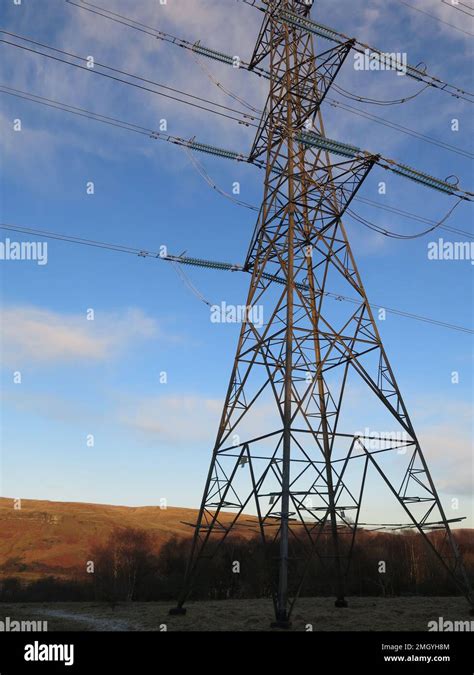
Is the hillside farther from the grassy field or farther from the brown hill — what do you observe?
the grassy field

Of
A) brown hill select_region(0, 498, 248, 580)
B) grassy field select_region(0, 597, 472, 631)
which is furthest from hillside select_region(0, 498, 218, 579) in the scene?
grassy field select_region(0, 597, 472, 631)

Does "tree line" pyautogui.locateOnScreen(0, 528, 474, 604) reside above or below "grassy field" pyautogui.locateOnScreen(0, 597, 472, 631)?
below

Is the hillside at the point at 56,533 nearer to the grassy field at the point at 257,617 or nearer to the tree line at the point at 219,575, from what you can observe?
the tree line at the point at 219,575

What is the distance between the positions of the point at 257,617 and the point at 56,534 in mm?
49501

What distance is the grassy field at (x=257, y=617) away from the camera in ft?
57.5

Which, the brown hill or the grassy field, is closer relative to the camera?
the grassy field

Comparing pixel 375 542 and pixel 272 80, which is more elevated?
pixel 272 80

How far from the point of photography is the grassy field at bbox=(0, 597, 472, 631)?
17.5 m

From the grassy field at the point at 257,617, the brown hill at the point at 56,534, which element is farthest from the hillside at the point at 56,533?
the grassy field at the point at 257,617

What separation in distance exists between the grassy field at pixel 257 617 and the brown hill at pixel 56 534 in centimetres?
3406
